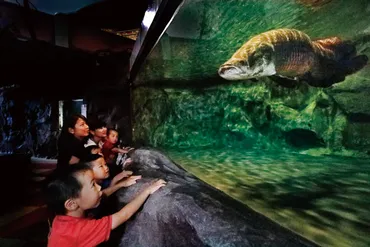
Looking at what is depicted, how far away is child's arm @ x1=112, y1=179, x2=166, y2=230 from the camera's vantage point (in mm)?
2332

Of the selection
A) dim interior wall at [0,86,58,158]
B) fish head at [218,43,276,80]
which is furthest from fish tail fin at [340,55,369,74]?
dim interior wall at [0,86,58,158]

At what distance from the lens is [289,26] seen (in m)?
4.41

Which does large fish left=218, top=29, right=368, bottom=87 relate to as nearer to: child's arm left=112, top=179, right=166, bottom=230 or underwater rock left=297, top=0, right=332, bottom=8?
underwater rock left=297, top=0, right=332, bottom=8

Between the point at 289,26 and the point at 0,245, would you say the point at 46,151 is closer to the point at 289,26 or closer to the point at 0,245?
the point at 0,245

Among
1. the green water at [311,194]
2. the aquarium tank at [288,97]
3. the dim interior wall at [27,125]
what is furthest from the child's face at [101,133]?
the dim interior wall at [27,125]

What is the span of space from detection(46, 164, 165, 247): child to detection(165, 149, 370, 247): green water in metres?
1.17

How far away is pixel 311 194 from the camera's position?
239 cm

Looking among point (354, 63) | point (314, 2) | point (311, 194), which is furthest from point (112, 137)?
point (354, 63)

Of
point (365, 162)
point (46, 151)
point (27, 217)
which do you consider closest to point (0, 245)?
point (27, 217)

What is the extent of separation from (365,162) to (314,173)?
148cm

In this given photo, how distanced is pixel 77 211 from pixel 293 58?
11.1ft

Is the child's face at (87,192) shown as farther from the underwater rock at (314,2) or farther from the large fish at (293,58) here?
the underwater rock at (314,2)

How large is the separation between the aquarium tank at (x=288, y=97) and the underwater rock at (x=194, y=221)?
0.58 feet

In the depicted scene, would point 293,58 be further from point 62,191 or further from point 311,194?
point 62,191
